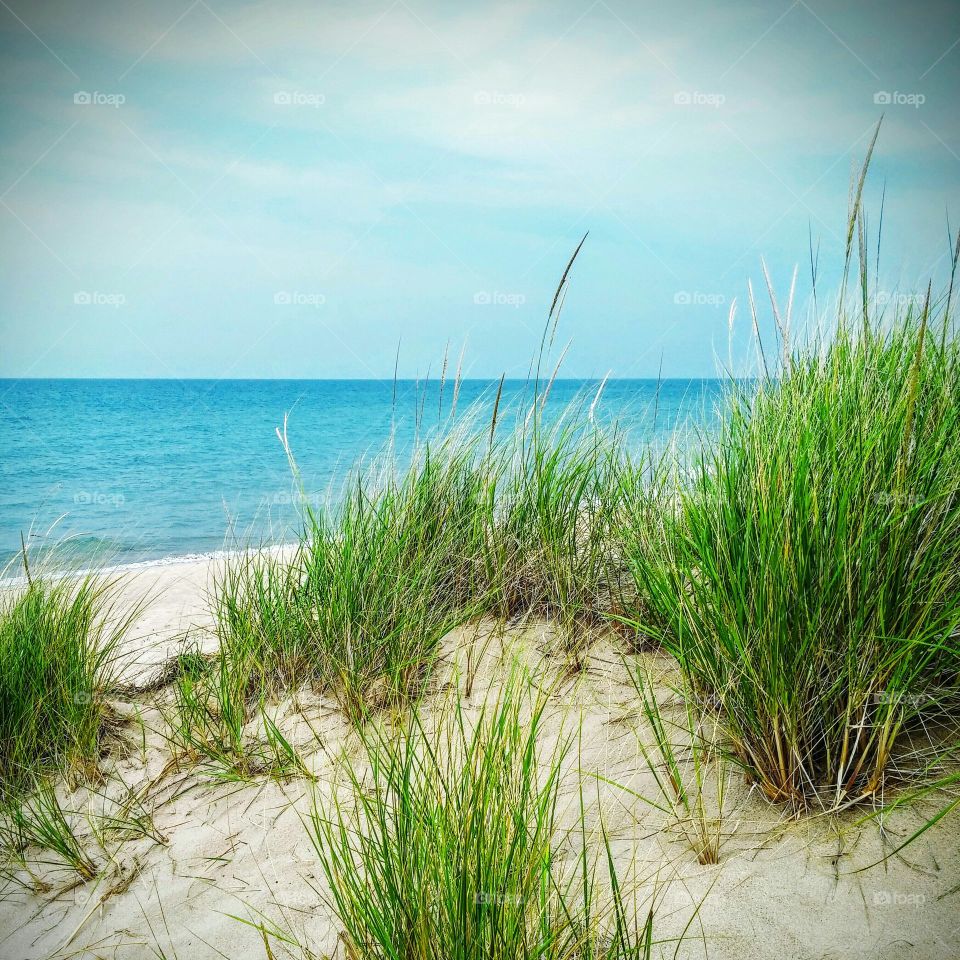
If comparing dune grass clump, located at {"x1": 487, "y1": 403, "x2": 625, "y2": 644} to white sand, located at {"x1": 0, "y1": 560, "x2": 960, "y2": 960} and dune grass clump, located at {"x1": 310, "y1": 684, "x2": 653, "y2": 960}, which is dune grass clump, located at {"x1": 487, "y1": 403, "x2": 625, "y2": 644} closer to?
white sand, located at {"x1": 0, "y1": 560, "x2": 960, "y2": 960}

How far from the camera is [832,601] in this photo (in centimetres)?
152

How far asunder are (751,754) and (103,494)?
15967 millimetres

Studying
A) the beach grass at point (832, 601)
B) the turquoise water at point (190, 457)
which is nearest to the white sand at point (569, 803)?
the beach grass at point (832, 601)

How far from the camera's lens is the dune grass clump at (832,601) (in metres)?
1.47

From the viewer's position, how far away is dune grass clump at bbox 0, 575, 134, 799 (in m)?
2.54

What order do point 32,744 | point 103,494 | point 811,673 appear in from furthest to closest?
1. point 103,494
2. point 32,744
3. point 811,673

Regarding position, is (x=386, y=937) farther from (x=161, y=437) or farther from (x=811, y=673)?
(x=161, y=437)

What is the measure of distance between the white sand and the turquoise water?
103cm

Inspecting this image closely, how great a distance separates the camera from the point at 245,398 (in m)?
54.2

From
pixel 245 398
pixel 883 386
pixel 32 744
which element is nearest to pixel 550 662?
pixel 883 386

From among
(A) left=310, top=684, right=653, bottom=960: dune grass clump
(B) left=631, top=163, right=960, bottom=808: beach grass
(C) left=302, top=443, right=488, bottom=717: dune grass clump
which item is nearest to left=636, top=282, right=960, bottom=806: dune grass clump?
(B) left=631, top=163, right=960, bottom=808: beach grass

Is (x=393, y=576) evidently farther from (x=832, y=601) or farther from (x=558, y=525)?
(x=832, y=601)

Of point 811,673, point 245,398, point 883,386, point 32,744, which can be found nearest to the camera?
A: point 811,673

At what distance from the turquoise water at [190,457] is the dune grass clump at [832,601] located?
2.59 feet
